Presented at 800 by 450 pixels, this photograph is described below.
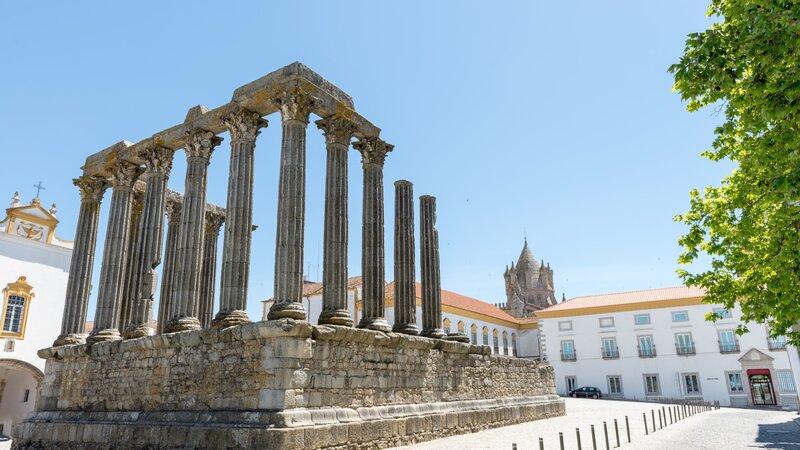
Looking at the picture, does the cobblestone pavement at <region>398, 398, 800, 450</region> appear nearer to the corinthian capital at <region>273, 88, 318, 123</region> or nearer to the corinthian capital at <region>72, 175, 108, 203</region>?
the corinthian capital at <region>273, 88, 318, 123</region>

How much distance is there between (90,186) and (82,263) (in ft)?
7.89

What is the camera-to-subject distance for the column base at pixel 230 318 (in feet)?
35.6

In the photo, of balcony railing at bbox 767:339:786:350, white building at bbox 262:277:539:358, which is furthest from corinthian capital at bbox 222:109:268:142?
balcony railing at bbox 767:339:786:350

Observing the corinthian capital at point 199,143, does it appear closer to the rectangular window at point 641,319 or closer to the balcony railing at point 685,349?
the rectangular window at point 641,319

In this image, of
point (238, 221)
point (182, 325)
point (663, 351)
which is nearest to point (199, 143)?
point (238, 221)

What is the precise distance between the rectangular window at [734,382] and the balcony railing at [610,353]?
667cm

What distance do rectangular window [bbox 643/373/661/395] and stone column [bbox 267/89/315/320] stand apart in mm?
32781

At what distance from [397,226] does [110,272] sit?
800 centimetres

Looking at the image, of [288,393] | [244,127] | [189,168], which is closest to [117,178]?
[189,168]

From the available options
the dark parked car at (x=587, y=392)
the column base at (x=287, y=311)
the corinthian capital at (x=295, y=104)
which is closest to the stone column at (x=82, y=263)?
the column base at (x=287, y=311)

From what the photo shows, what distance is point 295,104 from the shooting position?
38.0 ft

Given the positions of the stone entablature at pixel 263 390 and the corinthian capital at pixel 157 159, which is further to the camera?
the corinthian capital at pixel 157 159

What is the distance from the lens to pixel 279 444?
868 cm

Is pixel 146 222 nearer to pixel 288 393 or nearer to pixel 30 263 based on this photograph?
pixel 288 393
